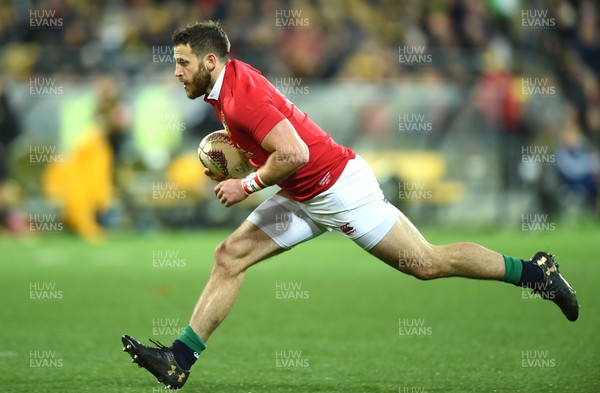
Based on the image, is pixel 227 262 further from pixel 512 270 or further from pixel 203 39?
pixel 512 270

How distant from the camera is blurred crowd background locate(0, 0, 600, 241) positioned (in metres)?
15.9

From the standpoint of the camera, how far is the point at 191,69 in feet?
18.6

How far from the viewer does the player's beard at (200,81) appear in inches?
223

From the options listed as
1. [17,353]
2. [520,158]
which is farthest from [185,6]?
[17,353]

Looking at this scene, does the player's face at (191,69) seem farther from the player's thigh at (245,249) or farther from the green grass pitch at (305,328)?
the green grass pitch at (305,328)

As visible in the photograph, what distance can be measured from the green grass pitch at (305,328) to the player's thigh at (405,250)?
26.9 inches

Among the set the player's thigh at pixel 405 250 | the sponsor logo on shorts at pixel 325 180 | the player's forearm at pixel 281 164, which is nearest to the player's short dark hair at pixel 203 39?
the player's forearm at pixel 281 164

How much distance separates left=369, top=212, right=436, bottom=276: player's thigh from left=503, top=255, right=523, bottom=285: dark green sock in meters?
0.47

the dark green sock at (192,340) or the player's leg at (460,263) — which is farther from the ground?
the player's leg at (460,263)

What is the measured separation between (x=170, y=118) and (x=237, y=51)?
1631mm

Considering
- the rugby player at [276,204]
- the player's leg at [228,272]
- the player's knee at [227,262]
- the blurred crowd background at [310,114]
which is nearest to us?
the rugby player at [276,204]

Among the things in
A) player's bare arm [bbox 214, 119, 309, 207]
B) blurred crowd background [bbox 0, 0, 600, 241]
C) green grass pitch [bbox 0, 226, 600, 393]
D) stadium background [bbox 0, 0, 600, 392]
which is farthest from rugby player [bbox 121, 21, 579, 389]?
blurred crowd background [bbox 0, 0, 600, 241]

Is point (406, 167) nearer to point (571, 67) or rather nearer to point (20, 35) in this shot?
point (571, 67)

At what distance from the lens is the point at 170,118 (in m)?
16.1
